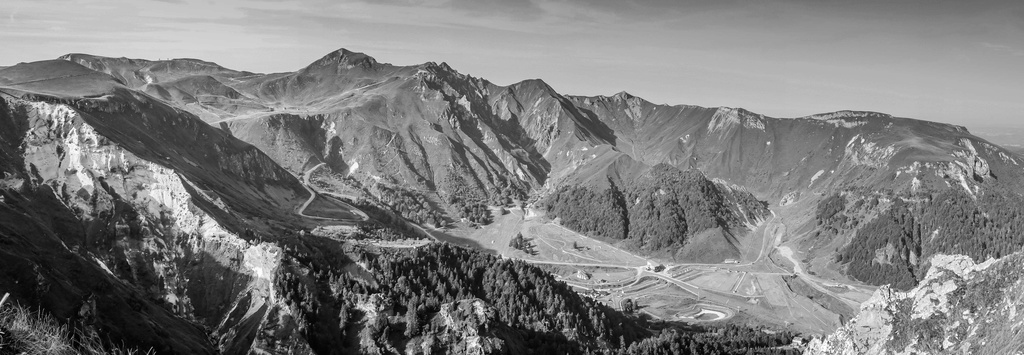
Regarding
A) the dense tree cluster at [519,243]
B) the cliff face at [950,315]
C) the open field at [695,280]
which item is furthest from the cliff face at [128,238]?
the open field at [695,280]

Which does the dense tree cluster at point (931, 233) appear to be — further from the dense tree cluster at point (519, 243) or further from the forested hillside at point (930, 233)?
the dense tree cluster at point (519, 243)

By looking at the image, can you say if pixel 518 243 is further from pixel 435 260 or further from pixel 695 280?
pixel 435 260

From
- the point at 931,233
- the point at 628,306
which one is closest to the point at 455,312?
the point at 628,306

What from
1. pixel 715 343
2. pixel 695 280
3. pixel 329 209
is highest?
pixel 329 209

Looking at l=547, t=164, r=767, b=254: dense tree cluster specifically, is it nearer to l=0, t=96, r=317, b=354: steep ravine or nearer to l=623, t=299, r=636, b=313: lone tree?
l=623, t=299, r=636, b=313: lone tree

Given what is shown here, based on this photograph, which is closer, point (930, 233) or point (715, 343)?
point (715, 343)

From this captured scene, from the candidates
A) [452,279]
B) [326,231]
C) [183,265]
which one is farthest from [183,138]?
[452,279]

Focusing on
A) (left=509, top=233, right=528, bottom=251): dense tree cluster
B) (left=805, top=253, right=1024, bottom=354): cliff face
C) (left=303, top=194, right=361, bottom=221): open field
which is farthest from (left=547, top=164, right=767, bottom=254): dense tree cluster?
(left=805, top=253, right=1024, bottom=354): cliff face
